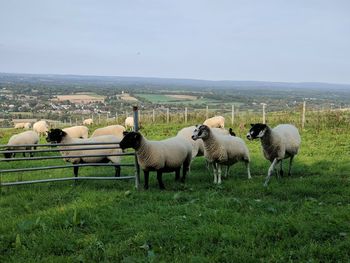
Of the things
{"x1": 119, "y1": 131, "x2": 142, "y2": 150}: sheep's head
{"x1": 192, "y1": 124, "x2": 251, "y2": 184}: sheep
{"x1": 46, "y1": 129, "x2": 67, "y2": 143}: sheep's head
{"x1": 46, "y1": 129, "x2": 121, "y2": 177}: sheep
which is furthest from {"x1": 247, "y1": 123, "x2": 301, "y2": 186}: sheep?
{"x1": 46, "y1": 129, "x2": 67, "y2": 143}: sheep's head

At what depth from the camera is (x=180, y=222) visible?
7215mm

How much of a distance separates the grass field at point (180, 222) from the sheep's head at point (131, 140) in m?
1.13

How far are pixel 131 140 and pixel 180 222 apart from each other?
3.57m

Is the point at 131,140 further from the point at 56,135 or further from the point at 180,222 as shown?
the point at 56,135

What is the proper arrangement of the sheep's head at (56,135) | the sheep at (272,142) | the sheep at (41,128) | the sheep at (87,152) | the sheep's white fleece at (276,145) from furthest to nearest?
the sheep at (41,128) → the sheep's head at (56,135) → the sheep at (87,152) → the sheep's white fleece at (276,145) → the sheep at (272,142)

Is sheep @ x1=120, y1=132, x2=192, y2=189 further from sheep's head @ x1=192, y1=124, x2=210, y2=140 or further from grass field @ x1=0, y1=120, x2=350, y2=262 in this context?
sheep's head @ x1=192, y1=124, x2=210, y2=140

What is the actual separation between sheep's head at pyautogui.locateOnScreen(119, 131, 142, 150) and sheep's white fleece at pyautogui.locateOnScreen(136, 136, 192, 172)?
0.11 meters

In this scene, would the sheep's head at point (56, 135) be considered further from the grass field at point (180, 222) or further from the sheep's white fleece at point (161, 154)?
the sheep's white fleece at point (161, 154)

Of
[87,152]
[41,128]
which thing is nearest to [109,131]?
[87,152]

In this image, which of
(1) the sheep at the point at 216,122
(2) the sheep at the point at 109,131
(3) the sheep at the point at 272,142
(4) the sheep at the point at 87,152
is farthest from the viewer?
(1) the sheep at the point at 216,122

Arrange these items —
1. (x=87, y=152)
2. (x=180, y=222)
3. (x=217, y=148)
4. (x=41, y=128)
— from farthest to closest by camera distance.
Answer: (x=41, y=128) → (x=87, y=152) → (x=217, y=148) → (x=180, y=222)

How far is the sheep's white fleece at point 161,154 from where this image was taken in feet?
34.0

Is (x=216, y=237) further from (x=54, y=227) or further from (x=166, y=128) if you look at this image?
(x=166, y=128)

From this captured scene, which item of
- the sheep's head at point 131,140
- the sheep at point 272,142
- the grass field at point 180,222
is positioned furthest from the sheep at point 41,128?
the sheep at point 272,142
